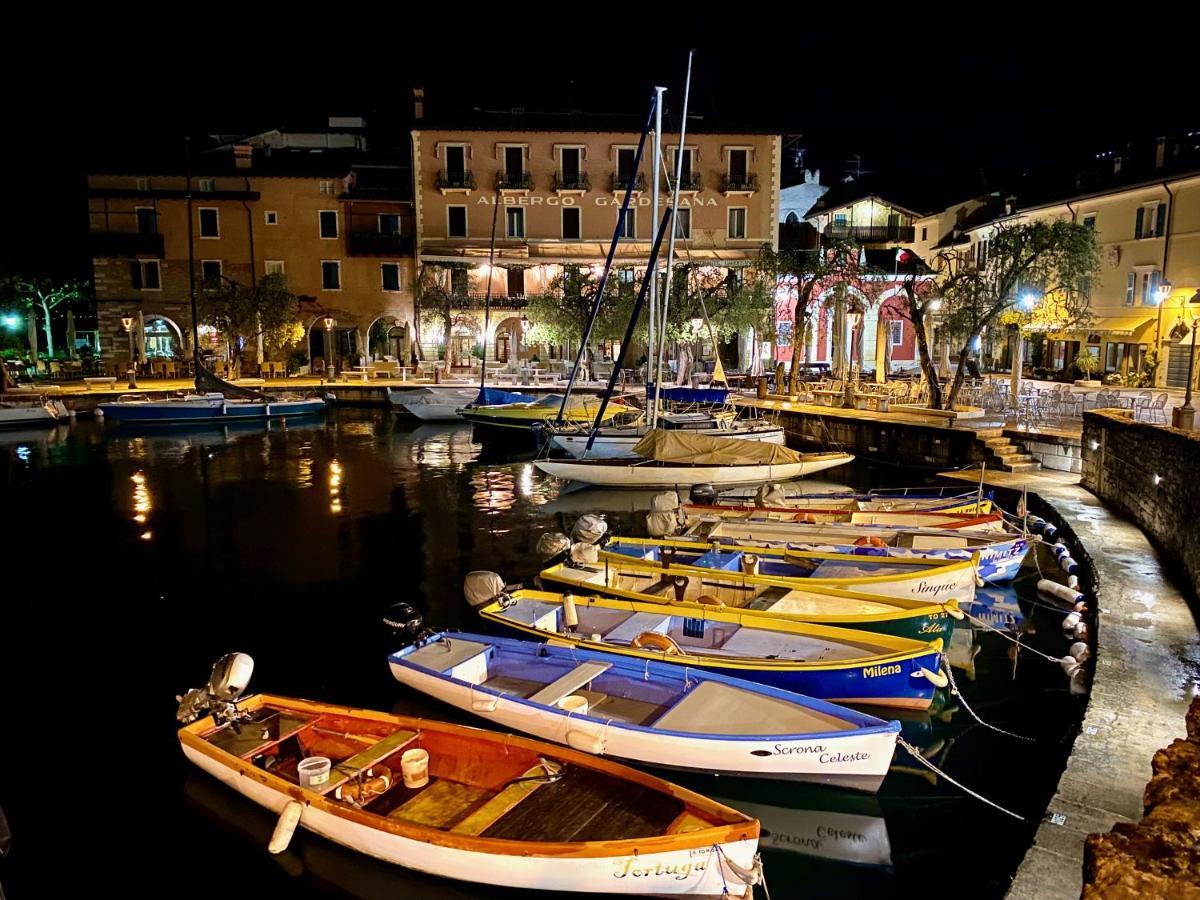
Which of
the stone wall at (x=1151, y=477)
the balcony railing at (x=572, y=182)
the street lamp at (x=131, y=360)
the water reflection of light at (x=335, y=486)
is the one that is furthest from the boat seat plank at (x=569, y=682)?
the balcony railing at (x=572, y=182)

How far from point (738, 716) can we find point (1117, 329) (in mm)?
34706

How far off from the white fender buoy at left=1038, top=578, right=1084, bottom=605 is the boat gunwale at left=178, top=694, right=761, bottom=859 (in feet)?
30.8

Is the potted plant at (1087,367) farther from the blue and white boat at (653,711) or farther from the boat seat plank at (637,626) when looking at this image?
the blue and white boat at (653,711)

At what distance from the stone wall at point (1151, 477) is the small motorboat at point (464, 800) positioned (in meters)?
9.39

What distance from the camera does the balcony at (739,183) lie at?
4716 centimetres

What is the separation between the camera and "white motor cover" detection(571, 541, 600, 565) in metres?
13.4

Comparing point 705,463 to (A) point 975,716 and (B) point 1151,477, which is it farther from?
(A) point 975,716

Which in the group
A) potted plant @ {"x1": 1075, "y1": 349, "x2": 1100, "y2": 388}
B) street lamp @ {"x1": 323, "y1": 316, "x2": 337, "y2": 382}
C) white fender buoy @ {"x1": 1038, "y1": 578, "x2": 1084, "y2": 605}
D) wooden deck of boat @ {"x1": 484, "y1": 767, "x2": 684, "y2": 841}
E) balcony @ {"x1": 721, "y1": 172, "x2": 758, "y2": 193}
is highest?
balcony @ {"x1": 721, "y1": 172, "x2": 758, "y2": 193}

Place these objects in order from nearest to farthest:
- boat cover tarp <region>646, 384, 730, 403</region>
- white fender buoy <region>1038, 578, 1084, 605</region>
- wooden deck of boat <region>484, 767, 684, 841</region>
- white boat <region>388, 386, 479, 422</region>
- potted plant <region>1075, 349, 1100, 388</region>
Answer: wooden deck of boat <region>484, 767, 684, 841</region> < white fender buoy <region>1038, 578, 1084, 605</region> < boat cover tarp <region>646, 384, 730, 403</region> < potted plant <region>1075, 349, 1100, 388</region> < white boat <region>388, 386, 479, 422</region>

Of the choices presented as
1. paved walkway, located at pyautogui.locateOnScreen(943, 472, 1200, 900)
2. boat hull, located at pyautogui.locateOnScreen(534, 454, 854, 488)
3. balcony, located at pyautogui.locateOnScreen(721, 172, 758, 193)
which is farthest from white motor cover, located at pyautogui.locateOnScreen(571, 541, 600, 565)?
balcony, located at pyautogui.locateOnScreen(721, 172, 758, 193)

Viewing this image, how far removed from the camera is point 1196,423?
58.1ft

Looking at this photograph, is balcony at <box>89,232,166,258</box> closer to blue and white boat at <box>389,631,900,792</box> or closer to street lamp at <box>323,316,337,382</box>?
street lamp at <box>323,316,337,382</box>

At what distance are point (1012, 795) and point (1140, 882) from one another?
237 inches

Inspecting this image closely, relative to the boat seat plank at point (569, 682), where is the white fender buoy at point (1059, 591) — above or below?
below
